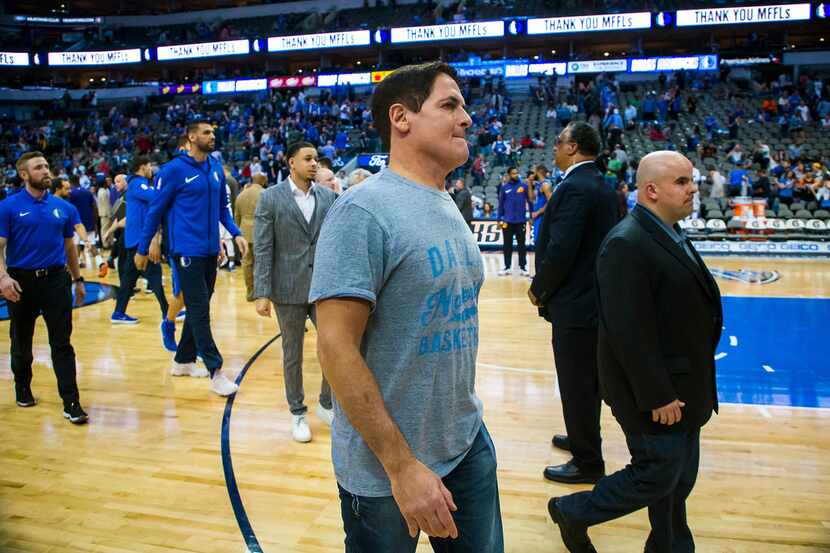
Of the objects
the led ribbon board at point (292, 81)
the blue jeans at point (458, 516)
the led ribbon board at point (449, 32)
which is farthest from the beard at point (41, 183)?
the led ribbon board at point (292, 81)

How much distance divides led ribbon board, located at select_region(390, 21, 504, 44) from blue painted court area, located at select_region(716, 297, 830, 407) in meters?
24.1

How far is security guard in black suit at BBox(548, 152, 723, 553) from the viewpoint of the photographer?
248 centimetres

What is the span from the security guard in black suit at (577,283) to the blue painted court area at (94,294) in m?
7.73

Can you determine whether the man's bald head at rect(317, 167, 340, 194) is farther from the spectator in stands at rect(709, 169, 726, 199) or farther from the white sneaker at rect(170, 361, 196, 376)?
the spectator in stands at rect(709, 169, 726, 199)

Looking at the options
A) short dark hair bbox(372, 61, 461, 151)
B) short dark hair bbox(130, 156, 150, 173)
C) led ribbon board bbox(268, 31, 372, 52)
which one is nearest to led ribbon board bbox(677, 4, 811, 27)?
led ribbon board bbox(268, 31, 372, 52)

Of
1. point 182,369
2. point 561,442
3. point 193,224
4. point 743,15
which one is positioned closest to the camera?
point 561,442

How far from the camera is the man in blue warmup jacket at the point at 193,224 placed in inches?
202

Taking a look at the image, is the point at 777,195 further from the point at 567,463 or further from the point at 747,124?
the point at 567,463

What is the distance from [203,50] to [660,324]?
37.1m

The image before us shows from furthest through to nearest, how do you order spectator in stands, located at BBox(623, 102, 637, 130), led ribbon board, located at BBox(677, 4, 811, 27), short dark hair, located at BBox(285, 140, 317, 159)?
led ribbon board, located at BBox(677, 4, 811, 27) < spectator in stands, located at BBox(623, 102, 637, 130) < short dark hair, located at BBox(285, 140, 317, 159)

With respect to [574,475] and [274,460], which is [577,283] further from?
[274,460]

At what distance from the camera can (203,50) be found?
35.4 metres

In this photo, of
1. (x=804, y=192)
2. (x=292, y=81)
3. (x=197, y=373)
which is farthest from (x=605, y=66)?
(x=197, y=373)

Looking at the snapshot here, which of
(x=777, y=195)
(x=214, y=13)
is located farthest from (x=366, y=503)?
(x=214, y=13)
